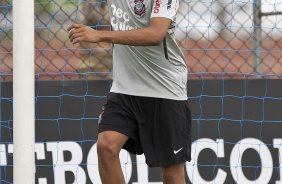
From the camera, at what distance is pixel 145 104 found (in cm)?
460

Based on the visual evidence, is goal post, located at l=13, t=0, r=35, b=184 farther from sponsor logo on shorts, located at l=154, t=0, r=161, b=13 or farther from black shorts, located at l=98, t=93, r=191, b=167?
sponsor logo on shorts, located at l=154, t=0, r=161, b=13

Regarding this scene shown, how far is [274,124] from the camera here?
6.05 meters

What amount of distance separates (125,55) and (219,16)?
237cm

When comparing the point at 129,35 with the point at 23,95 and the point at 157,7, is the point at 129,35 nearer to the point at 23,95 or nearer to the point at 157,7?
the point at 157,7

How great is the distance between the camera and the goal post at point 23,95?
165 inches

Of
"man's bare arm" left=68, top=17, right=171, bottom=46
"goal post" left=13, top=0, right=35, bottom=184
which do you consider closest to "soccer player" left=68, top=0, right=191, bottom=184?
"man's bare arm" left=68, top=17, right=171, bottom=46

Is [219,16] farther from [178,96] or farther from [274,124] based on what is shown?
[178,96]

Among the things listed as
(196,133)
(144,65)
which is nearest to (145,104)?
(144,65)

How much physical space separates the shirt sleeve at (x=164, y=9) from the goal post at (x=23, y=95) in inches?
27.5

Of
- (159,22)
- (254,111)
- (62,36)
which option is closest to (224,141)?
(254,111)

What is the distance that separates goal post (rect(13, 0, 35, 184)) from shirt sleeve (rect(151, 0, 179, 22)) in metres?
0.70

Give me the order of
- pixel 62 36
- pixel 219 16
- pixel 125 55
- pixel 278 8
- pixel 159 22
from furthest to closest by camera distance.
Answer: pixel 62 36 → pixel 219 16 → pixel 278 8 → pixel 125 55 → pixel 159 22

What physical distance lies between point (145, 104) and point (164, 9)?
0.62 meters

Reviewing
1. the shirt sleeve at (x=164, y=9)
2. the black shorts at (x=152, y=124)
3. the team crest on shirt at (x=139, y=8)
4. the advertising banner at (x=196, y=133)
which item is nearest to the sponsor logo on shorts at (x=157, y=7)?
the shirt sleeve at (x=164, y=9)
